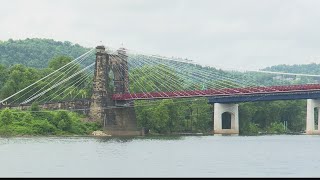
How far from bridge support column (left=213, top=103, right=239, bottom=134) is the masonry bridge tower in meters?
18.1

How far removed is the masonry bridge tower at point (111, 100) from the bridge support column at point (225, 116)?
1811 centimetres

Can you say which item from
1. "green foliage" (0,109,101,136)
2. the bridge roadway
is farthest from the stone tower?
"green foliage" (0,109,101,136)

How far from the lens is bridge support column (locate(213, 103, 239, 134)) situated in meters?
123

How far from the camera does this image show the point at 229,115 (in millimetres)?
129125

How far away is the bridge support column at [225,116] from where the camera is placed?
123 metres

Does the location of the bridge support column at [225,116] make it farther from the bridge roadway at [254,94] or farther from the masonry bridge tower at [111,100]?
the masonry bridge tower at [111,100]

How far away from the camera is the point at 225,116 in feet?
425

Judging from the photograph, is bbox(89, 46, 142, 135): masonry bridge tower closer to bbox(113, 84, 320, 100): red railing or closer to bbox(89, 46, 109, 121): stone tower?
bbox(89, 46, 109, 121): stone tower

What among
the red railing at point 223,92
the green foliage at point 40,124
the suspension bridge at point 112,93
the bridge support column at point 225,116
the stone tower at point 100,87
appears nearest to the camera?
the green foliage at point 40,124

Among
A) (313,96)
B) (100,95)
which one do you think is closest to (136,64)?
(100,95)

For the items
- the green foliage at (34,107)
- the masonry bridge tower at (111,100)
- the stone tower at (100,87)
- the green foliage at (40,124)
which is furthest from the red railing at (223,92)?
the green foliage at (34,107)

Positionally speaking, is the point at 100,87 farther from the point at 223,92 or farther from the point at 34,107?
the point at 223,92

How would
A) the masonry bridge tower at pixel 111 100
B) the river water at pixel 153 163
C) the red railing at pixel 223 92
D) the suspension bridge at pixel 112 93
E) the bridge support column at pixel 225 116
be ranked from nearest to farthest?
1. the river water at pixel 153 163
2. the red railing at pixel 223 92
3. the suspension bridge at pixel 112 93
4. the masonry bridge tower at pixel 111 100
5. the bridge support column at pixel 225 116

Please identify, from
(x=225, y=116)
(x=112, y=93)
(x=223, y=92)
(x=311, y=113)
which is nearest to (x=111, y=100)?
(x=112, y=93)
